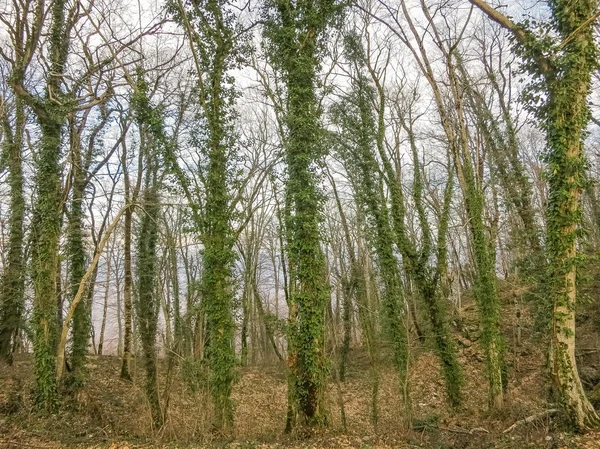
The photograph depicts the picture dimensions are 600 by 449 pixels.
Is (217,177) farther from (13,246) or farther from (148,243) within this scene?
(13,246)

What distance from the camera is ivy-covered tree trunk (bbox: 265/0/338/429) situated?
8414mm

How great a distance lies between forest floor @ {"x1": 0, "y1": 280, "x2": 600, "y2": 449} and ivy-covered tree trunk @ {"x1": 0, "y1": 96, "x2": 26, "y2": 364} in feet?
4.45

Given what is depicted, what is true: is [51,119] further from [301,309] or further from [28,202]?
[301,309]

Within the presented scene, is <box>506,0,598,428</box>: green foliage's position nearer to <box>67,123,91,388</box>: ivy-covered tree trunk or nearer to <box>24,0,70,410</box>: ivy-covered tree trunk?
<box>24,0,70,410</box>: ivy-covered tree trunk

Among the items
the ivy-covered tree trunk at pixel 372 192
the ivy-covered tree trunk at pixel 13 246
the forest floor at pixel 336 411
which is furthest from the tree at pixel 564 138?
the ivy-covered tree trunk at pixel 13 246

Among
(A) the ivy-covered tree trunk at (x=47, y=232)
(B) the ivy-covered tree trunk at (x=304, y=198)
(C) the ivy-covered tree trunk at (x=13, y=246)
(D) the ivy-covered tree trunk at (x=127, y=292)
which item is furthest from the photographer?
(D) the ivy-covered tree trunk at (x=127, y=292)

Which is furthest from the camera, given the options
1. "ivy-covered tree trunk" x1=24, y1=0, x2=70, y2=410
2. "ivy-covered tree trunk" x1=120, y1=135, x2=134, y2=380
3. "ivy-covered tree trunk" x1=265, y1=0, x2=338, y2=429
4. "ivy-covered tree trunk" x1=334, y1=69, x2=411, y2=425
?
"ivy-covered tree trunk" x1=120, y1=135, x2=134, y2=380

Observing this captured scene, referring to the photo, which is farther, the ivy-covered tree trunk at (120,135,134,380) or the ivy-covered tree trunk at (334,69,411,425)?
the ivy-covered tree trunk at (120,135,134,380)

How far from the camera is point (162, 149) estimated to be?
35.5 ft

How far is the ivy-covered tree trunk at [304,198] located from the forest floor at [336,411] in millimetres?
1119

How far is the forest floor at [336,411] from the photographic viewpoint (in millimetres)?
6812

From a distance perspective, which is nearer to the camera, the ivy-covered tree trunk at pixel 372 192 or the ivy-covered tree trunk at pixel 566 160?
the ivy-covered tree trunk at pixel 566 160

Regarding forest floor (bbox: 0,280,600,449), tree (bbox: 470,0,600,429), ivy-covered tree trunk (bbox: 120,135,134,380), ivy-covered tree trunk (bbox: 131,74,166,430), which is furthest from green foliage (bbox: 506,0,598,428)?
ivy-covered tree trunk (bbox: 120,135,134,380)

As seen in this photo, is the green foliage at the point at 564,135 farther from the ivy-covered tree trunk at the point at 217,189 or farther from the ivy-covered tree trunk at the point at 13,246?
the ivy-covered tree trunk at the point at 13,246
